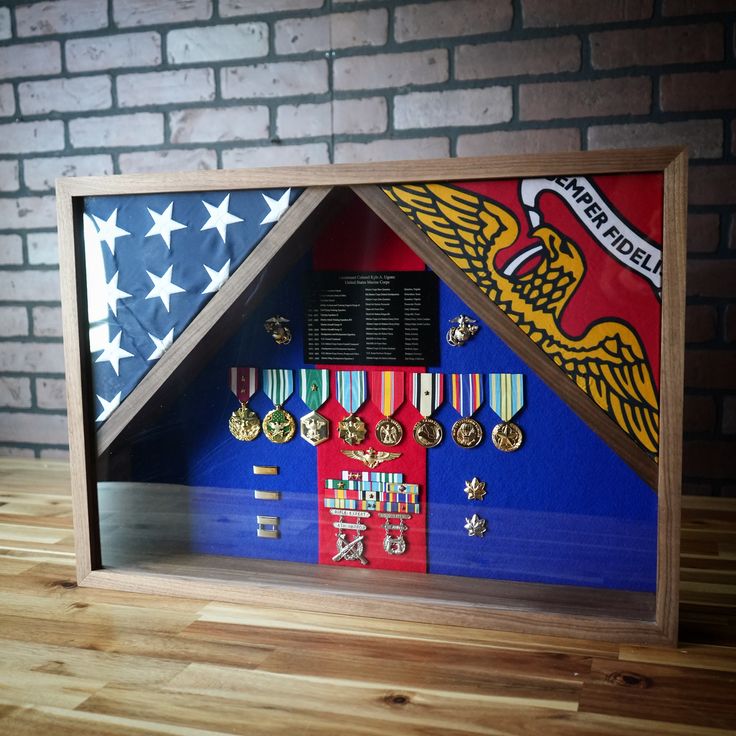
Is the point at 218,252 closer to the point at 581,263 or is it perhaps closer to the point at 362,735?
the point at 581,263

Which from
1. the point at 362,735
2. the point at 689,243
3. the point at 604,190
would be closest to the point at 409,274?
the point at 604,190

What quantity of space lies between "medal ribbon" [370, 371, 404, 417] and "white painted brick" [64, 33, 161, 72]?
1.12 m

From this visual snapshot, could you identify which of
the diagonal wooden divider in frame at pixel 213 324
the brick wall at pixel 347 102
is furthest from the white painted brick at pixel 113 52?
the diagonal wooden divider in frame at pixel 213 324

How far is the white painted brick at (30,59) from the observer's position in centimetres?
190

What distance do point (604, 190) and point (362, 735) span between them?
0.65 m

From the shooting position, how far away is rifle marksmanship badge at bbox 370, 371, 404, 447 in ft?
3.58

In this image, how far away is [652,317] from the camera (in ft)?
3.12

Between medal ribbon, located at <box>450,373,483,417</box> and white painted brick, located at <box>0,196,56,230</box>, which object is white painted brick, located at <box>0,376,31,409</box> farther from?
medal ribbon, located at <box>450,373,483,417</box>

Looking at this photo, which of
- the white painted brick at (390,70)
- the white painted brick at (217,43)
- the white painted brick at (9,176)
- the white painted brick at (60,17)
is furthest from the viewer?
the white painted brick at (9,176)

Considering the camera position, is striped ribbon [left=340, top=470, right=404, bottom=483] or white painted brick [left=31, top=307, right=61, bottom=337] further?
white painted brick [left=31, top=307, right=61, bottom=337]

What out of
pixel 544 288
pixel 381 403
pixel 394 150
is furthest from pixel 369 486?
pixel 394 150

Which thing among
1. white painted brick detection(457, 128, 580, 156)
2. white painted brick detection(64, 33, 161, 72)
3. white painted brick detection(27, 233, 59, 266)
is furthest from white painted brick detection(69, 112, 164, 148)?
white painted brick detection(457, 128, 580, 156)

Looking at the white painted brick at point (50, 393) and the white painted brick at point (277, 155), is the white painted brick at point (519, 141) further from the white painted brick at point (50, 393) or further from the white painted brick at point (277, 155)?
the white painted brick at point (50, 393)

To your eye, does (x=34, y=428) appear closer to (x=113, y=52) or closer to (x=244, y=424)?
(x=113, y=52)
